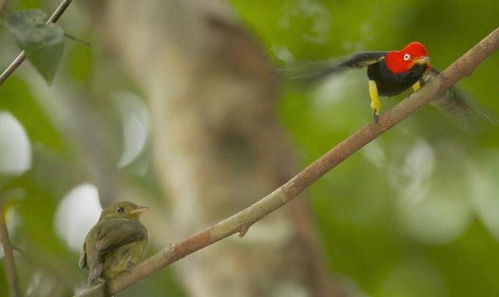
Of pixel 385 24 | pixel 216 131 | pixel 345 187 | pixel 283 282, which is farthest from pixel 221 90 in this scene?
pixel 345 187

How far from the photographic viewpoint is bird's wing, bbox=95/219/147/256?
3.10 metres

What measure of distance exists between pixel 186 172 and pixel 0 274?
115 centimetres

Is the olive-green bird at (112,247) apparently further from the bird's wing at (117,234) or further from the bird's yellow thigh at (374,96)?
the bird's yellow thigh at (374,96)

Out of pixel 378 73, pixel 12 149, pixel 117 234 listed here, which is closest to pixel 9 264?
pixel 117 234

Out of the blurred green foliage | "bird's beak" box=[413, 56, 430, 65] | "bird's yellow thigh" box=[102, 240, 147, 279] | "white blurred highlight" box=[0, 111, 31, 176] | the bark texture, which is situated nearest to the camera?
"bird's beak" box=[413, 56, 430, 65]

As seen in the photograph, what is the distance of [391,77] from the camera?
2.90 metres

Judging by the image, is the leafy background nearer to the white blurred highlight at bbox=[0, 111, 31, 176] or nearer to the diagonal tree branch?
the white blurred highlight at bbox=[0, 111, 31, 176]

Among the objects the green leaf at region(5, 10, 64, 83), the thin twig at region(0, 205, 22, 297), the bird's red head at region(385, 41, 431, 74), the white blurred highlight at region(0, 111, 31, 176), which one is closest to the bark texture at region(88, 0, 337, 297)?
the white blurred highlight at region(0, 111, 31, 176)

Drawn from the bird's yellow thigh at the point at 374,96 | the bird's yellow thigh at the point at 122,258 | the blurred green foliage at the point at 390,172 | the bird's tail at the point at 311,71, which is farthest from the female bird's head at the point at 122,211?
the blurred green foliage at the point at 390,172

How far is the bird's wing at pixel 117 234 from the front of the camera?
3.10 metres

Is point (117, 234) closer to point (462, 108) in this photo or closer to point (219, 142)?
point (462, 108)

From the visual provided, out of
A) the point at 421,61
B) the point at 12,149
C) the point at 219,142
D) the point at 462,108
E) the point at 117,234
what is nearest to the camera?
the point at 421,61

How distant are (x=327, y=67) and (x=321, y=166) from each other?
0.48 meters

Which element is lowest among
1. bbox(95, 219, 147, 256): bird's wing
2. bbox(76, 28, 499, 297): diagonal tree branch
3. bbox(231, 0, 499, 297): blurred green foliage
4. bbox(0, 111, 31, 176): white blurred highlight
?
bbox(231, 0, 499, 297): blurred green foliage
